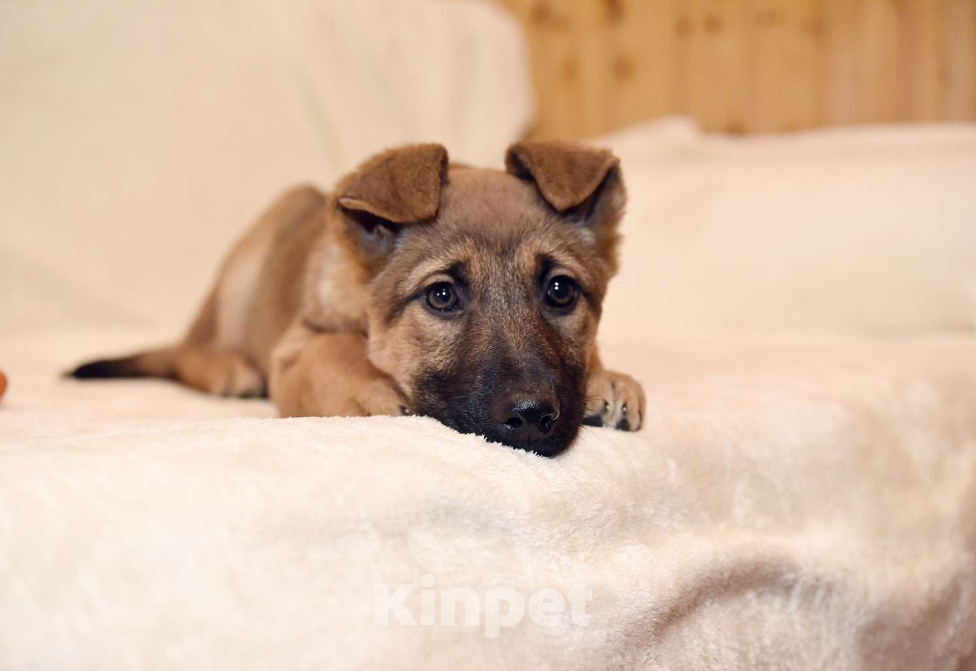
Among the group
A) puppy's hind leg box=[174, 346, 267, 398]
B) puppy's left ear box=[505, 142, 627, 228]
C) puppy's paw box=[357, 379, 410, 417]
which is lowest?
puppy's hind leg box=[174, 346, 267, 398]

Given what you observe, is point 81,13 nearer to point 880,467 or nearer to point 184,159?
point 184,159

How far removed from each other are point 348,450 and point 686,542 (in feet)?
2.44

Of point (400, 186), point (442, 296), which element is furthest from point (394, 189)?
point (442, 296)

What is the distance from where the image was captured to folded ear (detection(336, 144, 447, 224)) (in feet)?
6.96

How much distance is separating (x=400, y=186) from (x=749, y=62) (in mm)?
3197

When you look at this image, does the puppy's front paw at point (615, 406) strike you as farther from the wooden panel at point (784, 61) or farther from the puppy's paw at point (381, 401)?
the wooden panel at point (784, 61)

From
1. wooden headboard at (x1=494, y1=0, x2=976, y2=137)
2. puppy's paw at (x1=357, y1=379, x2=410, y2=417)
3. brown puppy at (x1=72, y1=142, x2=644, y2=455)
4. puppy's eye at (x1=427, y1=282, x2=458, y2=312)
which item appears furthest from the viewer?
wooden headboard at (x1=494, y1=0, x2=976, y2=137)

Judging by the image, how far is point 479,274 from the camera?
2.15 metres

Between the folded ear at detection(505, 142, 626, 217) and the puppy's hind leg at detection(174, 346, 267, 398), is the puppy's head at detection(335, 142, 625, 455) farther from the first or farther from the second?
the puppy's hind leg at detection(174, 346, 267, 398)

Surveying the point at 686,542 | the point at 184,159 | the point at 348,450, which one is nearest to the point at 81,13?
the point at 184,159

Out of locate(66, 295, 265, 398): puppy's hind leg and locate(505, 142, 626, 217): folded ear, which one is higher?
locate(505, 142, 626, 217): folded ear

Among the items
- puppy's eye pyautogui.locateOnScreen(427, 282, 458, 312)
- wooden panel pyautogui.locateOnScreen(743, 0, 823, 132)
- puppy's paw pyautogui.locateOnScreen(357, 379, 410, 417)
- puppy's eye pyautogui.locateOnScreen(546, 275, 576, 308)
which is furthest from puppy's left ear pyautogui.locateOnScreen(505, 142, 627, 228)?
wooden panel pyautogui.locateOnScreen(743, 0, 823, 132)

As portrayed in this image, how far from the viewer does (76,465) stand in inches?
53.4

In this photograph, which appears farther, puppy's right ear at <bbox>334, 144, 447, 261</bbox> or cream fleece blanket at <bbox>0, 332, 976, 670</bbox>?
puppy's right ear at <bbox>334, 144, 447, 261</bbox>
